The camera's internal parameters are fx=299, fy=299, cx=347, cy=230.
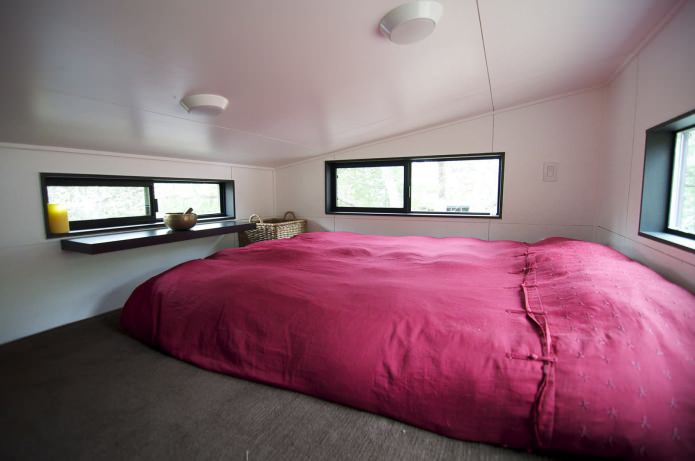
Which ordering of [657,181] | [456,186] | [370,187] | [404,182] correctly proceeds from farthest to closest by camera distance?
[370,187]
[404,182]
[456,186]
[657,181]

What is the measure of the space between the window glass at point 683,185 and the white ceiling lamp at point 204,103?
2531 millimetres

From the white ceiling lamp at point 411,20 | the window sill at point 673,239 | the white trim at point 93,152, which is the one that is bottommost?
the window sill at point 673,239

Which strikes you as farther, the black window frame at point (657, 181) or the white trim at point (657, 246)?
the black window frame at point (657, 181)

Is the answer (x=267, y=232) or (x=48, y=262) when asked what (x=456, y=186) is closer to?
(x=267, y=232)

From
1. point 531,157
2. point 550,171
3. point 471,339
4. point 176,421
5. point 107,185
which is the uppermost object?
point 531,157

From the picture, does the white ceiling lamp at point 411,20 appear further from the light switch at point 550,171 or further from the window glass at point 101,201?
the window glass at point 101,201

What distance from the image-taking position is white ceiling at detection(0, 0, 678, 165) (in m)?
1.10

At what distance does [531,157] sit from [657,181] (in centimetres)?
125

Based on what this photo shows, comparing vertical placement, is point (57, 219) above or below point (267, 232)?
above

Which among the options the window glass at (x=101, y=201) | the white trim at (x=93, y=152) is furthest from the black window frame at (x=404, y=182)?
the window glass at (x=101, y=201)

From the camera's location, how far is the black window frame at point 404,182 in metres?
3.08

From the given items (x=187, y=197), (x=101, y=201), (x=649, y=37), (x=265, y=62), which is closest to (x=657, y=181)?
(x=649, y=37)

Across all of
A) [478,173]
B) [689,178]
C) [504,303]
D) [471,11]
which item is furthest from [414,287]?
[478,173]

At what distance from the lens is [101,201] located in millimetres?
2506
